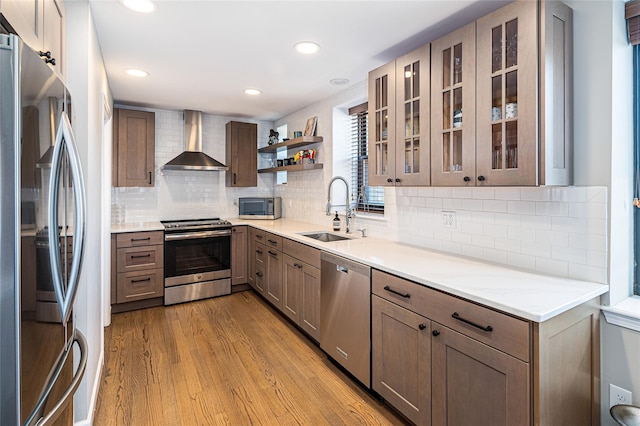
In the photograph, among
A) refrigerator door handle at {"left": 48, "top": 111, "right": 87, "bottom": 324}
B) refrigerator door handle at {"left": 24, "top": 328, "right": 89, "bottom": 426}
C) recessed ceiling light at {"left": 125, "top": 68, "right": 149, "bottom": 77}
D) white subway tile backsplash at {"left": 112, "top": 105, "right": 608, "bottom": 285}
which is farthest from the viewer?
recessed ceiling light at {"left": 125, "top": 68, "right": 149, "bottom": 77}

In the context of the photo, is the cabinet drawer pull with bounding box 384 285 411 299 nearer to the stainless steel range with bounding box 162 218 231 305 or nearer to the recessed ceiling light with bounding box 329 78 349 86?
the recessed ceiling light with bounding box 329 78 349 86

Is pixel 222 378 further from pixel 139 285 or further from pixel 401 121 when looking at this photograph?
pixel 401 121

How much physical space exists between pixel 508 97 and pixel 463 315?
3.75ft

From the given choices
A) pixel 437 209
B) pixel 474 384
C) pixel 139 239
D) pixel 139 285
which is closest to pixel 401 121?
pixel 437 209

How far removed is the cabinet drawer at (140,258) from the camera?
3.88 meters

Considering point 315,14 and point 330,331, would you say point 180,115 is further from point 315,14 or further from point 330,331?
point 330,331

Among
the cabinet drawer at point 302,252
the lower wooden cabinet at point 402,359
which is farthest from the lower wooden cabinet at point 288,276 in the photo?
the lower wooden cabinet at point 402,359

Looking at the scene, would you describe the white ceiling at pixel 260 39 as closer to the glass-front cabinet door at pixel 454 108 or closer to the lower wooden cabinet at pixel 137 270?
the glass-front cabinet door at pixel 454 108

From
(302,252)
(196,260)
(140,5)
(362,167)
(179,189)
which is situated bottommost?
(196,260)

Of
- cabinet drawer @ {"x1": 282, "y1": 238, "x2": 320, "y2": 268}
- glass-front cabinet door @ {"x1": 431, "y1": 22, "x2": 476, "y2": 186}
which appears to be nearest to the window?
cabinet drawer @ {"x1": 282, "y1": 238, "x2": 320, "y2": 268}

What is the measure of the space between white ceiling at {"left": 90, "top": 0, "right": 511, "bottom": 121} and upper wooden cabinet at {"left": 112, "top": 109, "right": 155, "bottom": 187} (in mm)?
508

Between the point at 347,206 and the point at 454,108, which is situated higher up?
the point at 454,108

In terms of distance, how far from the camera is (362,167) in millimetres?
3863

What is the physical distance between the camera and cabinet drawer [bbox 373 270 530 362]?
4.75 feet
